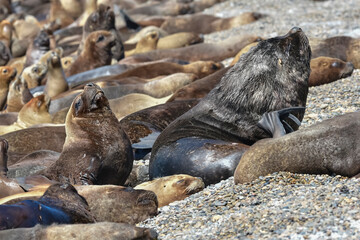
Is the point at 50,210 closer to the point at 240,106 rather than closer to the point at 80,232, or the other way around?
the point at 80,232

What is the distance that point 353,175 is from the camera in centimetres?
601

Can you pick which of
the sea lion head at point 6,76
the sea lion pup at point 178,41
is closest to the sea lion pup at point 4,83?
the sea lion head at point 6,76

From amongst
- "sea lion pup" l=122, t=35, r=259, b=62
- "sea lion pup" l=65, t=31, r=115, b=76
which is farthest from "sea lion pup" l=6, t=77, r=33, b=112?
"sea lion pup" l=122, t=35, r=259, b=62

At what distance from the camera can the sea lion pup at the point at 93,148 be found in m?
7.11

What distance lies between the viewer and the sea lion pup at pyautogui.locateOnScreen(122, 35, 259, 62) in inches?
599

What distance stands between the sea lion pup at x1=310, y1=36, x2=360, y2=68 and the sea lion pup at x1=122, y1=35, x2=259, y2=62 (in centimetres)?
219

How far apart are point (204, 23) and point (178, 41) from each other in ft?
9.02

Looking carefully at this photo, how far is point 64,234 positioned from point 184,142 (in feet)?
9.77

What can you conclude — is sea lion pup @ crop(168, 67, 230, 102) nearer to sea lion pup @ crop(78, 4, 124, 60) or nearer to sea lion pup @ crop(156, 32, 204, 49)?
sea lion pup @ crop(78, 4, 124, 60)

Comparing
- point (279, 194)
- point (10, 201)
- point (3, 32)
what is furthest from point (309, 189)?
point (3, 32)

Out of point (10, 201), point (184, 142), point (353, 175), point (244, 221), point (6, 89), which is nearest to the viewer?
point (244, 221)

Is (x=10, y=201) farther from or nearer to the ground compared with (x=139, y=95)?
farther from the ground

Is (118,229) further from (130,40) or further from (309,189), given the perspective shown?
(130,40)

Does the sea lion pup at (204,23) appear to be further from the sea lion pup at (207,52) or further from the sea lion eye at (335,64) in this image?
the sea lion eye at (335,64)
